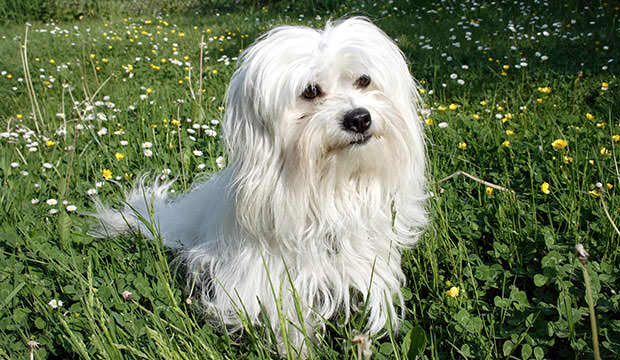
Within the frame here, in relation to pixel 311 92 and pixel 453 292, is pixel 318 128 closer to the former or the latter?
pixel 311 92

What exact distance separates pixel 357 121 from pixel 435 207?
84cm

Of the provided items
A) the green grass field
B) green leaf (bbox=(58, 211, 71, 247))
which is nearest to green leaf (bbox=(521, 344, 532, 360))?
the green grass field

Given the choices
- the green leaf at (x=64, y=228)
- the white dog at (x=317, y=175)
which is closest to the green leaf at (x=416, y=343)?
the white dog at (x=317, y=175)

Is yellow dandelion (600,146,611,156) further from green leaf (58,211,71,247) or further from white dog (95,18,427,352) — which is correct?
green leaf (58,211,71,247)

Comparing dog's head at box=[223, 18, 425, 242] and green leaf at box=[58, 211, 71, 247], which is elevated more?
dog's head at box=[223, 18, 425, 242]

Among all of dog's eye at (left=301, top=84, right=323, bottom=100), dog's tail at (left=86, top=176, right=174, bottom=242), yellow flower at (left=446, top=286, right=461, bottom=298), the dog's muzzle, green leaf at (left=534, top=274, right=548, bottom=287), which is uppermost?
dog's eye at (left=301, top=84, right=323, bottom=100)

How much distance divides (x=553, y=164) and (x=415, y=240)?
3.46 feet

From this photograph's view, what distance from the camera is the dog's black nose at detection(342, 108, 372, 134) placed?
1.74 m

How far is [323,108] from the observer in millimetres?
1820

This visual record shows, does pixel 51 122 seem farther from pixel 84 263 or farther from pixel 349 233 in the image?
pixel 349 233

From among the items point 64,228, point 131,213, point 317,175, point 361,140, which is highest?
point 361,140

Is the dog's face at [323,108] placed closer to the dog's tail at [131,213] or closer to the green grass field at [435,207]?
the green grass field at [435,207]

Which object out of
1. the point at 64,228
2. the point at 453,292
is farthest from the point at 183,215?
the point at 453,292

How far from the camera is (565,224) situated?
229 cm
